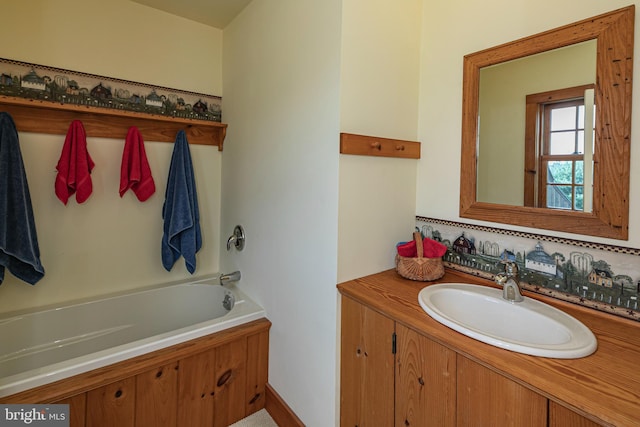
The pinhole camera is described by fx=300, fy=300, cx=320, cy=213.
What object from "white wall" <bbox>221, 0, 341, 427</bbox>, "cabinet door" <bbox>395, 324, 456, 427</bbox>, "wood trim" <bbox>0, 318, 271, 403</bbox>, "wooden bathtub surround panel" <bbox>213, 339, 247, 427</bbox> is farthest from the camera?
"wooden bathtub surround panel" <bbox>213, 339, 247, 427</bbox>

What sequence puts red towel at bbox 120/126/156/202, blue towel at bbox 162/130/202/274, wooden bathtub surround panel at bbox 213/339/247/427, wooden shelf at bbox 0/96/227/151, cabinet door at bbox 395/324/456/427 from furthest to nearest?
1. blue towel at bbox 162/130/202/274
2. red towel at bbox 120/126/156/202
3. wooden shelf at bbox 0/96/227/151
4. wooden bathtub surround panel at bbox 213/339/247/427
5. cabinet door at bbox 395/324/456/427

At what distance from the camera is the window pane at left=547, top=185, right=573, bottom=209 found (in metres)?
1.10

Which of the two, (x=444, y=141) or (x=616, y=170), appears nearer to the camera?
(x=616, y=170)

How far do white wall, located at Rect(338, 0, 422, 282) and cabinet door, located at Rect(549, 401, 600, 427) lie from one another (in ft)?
2.56

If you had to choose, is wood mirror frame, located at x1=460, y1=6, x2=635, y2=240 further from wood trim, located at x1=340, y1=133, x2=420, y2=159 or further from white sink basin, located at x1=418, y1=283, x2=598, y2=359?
wood trim, located at x1=340, y1=133, x2=420, y2=159

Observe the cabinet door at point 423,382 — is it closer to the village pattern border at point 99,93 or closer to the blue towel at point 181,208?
the blue towel at point 181,208

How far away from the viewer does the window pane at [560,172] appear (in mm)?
1102

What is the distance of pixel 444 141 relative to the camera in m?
1.48

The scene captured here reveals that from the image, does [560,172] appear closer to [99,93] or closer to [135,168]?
[135,168]

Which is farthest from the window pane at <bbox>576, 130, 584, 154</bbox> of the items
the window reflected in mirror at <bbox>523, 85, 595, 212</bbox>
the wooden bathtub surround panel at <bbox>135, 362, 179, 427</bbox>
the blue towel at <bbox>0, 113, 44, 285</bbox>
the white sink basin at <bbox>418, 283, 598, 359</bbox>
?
the blue towel at <bbox>0, 113, 44, 285</bbox>

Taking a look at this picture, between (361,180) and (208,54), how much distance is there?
6.01 ft

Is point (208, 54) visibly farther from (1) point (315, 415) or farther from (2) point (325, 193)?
(1) point (315, 415)

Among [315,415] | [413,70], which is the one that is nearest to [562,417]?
[315,415]

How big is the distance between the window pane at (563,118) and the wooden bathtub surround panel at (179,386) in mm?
1682
